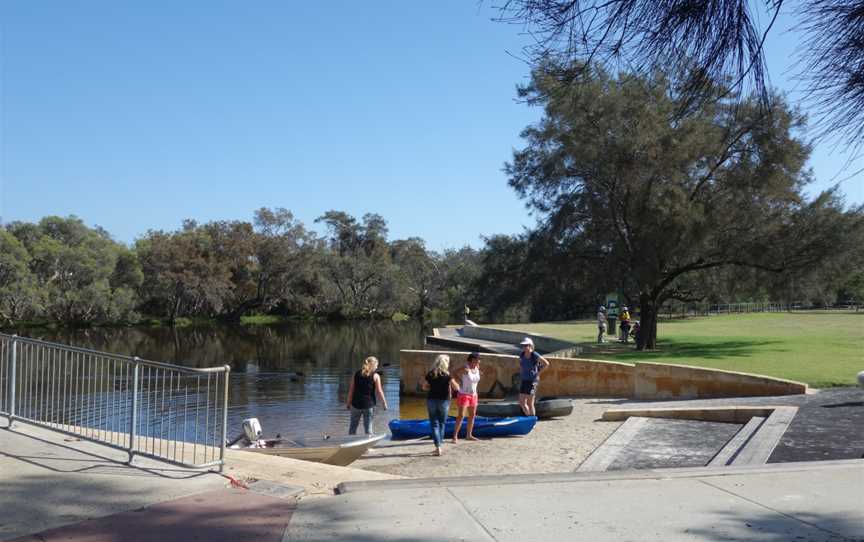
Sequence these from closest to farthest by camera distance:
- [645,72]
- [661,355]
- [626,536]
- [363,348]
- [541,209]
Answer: [626,536]
[645,72]
[661,355]
[541,209]
[363,348]

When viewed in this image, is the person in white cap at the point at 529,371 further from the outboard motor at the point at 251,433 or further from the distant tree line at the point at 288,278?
the distant tree line at the point at 288,278

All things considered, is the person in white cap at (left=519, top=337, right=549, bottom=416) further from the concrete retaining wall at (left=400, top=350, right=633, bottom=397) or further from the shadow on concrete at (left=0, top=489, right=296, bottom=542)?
the shadow on concrete at (left=0, top=489, right=296, bottom=542)

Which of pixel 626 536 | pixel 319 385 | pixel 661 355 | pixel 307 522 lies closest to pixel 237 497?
pixel 307 522

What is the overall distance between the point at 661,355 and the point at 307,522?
67.7 ft

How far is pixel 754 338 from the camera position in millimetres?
30844

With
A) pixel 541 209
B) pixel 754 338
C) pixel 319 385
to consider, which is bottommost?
pixel 319 385

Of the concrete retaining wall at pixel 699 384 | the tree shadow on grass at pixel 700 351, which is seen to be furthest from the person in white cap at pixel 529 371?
the tree shadow on grass at pixel 700 351

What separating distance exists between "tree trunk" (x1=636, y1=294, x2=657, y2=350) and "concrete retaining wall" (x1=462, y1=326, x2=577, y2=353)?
246 cm

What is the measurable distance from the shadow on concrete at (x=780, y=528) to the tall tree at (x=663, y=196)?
18669mm

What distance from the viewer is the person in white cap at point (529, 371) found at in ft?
48.6

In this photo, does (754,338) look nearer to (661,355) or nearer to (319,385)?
(661,355)

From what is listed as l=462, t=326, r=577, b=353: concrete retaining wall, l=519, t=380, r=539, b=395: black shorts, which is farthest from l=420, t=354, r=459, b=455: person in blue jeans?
l=462, t=326, r=577, b=353: concrete retaining wall

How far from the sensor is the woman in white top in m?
13.0

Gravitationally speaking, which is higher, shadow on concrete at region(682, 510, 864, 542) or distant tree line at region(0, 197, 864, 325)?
distant tree line at region(0, 197, 864, 325)
